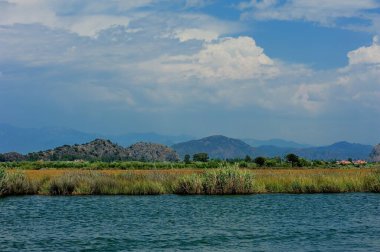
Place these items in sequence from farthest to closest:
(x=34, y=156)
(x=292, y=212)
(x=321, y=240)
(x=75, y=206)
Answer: (x=34, y=156), (x=75, y=206), (x=292, y=212), (x=321, y=240)

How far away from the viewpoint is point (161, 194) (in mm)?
42719

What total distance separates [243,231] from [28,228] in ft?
33.9

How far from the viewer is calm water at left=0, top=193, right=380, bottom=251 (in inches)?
939

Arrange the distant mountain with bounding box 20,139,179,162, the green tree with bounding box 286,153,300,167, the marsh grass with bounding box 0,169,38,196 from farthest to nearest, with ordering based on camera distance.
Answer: the distant mountain with bounding box 20,139,179,162 → the green tree with bounding box 286,153,300,167 → the marsh grass with bounding box 0,169,38,196

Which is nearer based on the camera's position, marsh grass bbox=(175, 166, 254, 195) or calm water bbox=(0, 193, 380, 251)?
calm water bbox=(0, 193, 380, 251)

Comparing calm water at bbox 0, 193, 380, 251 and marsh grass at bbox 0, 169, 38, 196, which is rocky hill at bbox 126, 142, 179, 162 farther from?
calm water at bbox 0, 193, 380, 251

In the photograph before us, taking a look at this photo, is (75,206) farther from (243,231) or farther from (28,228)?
(243,231)

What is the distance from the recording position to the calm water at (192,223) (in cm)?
2384

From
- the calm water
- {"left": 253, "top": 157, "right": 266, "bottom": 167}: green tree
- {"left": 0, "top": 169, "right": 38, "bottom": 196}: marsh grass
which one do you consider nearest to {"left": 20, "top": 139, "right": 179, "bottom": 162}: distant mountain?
{"left": 253, "top": 157, "right": 266, "bottom": 167}: green tree

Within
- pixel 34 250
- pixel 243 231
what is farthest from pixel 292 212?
pixel 34 250

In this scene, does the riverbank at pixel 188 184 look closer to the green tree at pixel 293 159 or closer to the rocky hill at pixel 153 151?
the green tree at pixel 293 159

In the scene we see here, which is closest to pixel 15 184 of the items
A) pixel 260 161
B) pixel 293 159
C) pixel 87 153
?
pixel 260 161

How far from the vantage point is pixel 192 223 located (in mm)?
29281

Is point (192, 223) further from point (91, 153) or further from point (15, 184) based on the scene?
point (91, 153)
